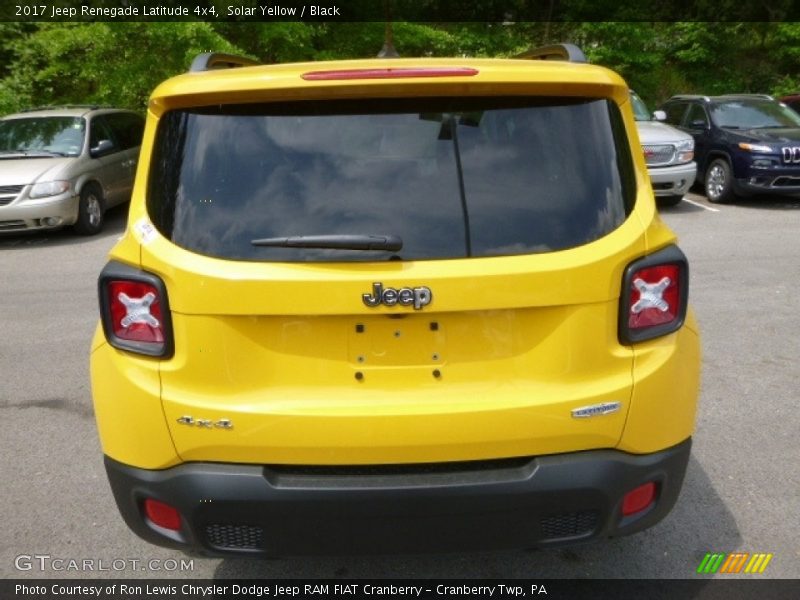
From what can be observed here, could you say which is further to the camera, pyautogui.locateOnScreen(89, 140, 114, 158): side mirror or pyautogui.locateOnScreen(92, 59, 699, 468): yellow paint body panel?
pyautogui.locateOnScreen(89, 140, 114, 158): side mirror

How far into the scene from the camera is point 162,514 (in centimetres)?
241

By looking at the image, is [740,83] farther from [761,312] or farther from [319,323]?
[319,323]

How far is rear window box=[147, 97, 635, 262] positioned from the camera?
7.36 feet

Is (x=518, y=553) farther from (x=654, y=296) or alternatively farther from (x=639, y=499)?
(x=654, y=296)

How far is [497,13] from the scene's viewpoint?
23.6 meters

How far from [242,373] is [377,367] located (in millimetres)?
405

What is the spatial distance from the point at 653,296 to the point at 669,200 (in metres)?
10.5

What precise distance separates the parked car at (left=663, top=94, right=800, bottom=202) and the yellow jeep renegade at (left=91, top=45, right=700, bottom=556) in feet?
34.0

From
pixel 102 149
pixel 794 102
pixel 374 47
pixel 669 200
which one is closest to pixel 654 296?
pixel 102 149

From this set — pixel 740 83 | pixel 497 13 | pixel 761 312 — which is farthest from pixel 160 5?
pixel 740 83

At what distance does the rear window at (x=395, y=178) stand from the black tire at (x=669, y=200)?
1026 cm

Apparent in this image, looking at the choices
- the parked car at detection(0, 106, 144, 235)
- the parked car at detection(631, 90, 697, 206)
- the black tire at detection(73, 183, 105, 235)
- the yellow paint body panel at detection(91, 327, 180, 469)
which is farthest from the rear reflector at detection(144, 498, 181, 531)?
the parked car at detection(631, 90, 697, 206)

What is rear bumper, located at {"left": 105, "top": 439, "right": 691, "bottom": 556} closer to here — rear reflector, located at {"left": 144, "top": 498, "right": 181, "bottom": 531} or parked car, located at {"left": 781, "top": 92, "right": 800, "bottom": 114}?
rear reflector, located at {"left": 144, "top": 498, "right": 181, "bottom": 531}

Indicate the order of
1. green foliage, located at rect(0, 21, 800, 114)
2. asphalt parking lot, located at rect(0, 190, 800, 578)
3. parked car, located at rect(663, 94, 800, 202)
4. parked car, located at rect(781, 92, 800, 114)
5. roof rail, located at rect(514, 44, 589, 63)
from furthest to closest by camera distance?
1. parked car, located at rect(781, 92, 800, 114)
2. green foliage, located at rect(0, 21, 800, 114)
3. parked car, located at rect(663, 94, 800, 202)
4. asphalt parking lot, located at rect(0, 190, 800, 578)
5. roof rail, located at rect(514, 44, 589, 63)
